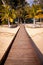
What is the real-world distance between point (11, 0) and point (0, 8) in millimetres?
10885

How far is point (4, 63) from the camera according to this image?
23.1 ft

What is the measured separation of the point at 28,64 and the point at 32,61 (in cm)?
48

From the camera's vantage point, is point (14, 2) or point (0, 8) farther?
point (14, 2)

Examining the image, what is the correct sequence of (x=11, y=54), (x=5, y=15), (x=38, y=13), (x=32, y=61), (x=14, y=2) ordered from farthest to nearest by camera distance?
(x=14, y=2)
(x=38, y=13)
(x=5, y=15)
(x=11, y=54)
(x=32, y=61)

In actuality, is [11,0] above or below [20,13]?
above

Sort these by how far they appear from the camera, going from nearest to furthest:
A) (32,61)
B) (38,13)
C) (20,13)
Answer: (32,61) → (38,13) → (20,13)

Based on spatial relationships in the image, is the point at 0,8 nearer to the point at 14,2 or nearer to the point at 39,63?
the point at 14,2

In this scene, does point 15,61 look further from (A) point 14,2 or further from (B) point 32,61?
(A) point 14,2

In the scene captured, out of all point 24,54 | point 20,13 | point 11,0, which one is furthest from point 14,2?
point 24,54

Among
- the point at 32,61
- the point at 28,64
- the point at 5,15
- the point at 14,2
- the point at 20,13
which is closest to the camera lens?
the point at 28,64

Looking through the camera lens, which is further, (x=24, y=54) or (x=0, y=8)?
(x=0, y=8)

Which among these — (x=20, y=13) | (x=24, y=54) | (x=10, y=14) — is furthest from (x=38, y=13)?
(x=24, y=54)

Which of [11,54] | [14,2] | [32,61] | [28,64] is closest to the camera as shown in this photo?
[28,64]

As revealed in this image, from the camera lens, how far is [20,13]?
46.4 meters
